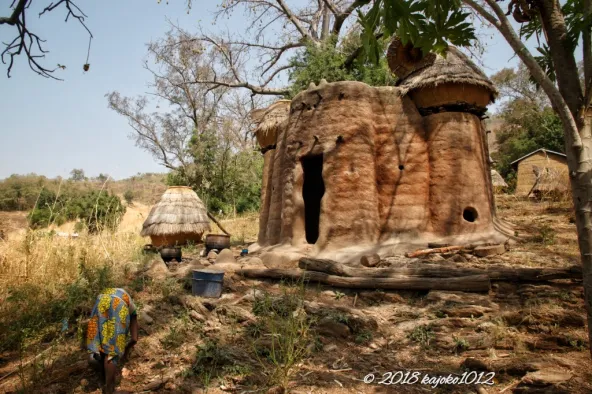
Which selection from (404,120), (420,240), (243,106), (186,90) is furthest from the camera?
(243,106)

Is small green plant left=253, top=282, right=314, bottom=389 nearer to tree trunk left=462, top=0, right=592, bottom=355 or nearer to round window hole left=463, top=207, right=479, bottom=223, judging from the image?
tree trunk left=462, top=0, right=592, bottom=355

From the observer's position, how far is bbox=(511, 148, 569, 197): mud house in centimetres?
1447

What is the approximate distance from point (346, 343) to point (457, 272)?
78.0 inches

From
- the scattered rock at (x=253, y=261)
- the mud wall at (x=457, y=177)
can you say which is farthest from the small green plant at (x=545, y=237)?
the scattered rock at (x=253, y=261)

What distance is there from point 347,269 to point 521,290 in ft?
7.03

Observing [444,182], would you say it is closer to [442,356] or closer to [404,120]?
[404,120]

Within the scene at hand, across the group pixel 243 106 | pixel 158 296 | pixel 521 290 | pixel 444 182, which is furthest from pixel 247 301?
pixel 243 106

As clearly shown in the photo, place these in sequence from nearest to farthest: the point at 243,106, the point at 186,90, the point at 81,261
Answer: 1. the point at 81,261
2. the point at 186,90
3. the point at 243,106

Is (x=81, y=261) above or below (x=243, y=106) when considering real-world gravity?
below

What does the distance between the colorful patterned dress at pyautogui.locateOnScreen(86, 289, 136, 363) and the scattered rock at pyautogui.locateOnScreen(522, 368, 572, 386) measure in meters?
3.25

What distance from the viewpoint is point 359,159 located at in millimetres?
7664

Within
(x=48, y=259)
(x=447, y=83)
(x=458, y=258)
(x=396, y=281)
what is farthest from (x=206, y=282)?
(x=447, y=83)

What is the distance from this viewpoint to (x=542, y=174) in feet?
50.8

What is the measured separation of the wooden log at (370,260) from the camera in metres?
6.39
